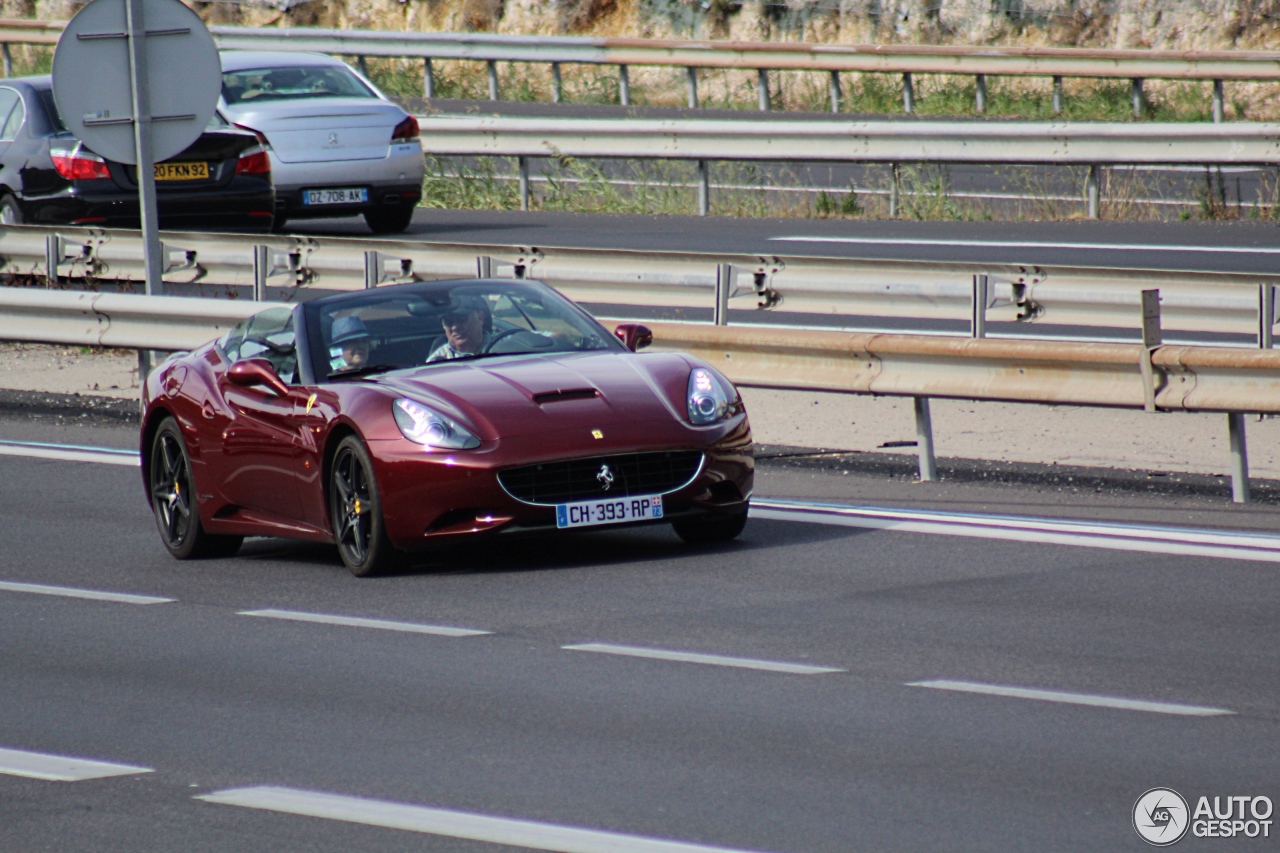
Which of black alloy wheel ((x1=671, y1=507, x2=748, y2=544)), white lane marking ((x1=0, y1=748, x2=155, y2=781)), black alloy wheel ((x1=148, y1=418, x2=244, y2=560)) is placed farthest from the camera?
black alloy wheel ((x1=148, y1=418, x2=244, y2=560))

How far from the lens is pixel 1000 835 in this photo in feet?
17.2

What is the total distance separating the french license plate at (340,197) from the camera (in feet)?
73.1

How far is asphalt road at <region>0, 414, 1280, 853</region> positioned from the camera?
5.58 m

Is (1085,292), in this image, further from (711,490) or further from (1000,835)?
(1000,835)

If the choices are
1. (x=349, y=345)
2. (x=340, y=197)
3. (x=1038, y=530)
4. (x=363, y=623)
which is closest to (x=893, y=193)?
(x=340, y=197)

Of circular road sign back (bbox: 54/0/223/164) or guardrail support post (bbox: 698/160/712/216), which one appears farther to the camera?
guardrail support post (bbox: 698/160/712/216)

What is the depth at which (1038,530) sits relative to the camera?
10.0 m

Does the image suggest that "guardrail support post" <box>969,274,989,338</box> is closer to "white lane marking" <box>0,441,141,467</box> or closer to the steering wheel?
the steering wheel

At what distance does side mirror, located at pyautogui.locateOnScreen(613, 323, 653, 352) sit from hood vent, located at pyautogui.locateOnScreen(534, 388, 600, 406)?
2.62 ft

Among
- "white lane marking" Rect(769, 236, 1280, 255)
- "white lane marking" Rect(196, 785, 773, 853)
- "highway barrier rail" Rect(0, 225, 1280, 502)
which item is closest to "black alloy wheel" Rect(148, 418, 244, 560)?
"highway barrier rail" Rect(0, 225, 1280, 502)

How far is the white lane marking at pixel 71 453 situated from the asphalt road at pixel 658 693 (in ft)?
9.60

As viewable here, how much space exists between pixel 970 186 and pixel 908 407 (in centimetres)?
1190

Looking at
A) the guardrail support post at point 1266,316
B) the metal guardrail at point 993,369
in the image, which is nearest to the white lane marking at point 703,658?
the metal guardrail at point 993,369

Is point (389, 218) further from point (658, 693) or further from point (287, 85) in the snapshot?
point (658, 693)
